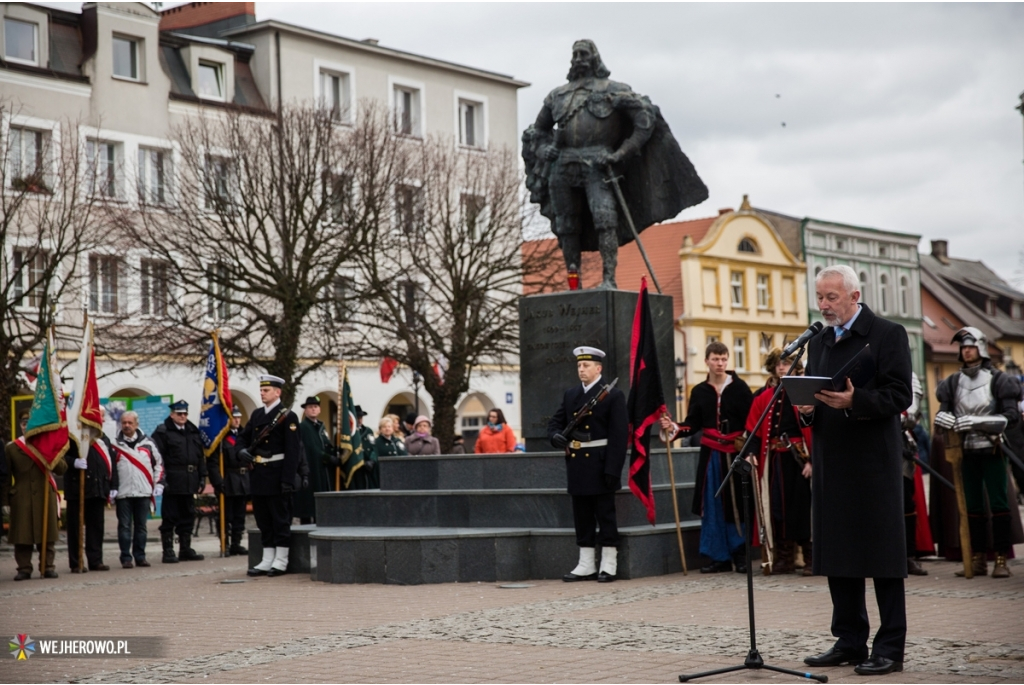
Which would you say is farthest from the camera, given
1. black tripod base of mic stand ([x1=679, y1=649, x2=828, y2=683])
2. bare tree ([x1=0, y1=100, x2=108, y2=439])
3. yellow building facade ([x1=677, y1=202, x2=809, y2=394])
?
A: yellow building facade ([x1=677, y1=202, x2=809, y2=394])

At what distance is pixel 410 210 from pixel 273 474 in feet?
70.4

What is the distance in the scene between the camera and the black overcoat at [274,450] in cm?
1460

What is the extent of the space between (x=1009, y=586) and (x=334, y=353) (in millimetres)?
25356

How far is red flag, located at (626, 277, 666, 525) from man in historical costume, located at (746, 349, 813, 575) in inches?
36.2

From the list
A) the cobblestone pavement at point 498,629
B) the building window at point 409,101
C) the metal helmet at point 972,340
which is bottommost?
the cobblestone pavement at point 498,629

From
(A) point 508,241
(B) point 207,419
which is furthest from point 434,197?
(B) point 207,419

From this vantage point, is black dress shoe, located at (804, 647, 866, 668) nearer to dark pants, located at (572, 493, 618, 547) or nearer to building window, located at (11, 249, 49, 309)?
dark pants, located at (572, 493, 618, 547)

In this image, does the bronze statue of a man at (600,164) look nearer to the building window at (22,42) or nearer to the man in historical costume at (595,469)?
the man in historical costume at (595,469)

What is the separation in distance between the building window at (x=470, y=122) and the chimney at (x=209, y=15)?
8348mm

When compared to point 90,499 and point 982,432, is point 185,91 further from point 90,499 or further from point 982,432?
point 982,432

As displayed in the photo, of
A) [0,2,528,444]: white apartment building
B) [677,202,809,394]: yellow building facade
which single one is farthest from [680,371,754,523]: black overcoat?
[677,202,809,394]: yellow building facade

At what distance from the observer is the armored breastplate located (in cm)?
1231

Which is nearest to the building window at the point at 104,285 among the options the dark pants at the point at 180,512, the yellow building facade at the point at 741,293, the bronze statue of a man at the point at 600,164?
the dark pants at the point at 180,512

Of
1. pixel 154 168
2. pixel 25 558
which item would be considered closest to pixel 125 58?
pixel 154 168
